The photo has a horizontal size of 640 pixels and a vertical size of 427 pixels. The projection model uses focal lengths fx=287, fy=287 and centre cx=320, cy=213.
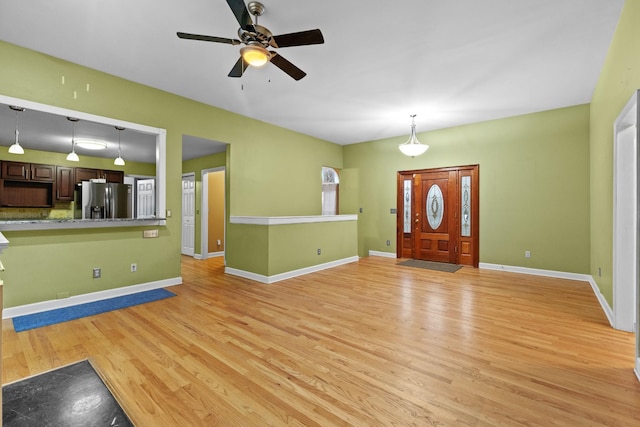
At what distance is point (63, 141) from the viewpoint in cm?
354

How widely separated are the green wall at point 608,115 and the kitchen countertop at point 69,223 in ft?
17.6

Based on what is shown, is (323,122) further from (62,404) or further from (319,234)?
(62,404)

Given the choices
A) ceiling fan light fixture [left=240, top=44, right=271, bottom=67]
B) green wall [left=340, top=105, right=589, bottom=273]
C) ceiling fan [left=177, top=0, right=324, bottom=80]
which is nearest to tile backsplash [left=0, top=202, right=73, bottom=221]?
ceiling fan [left=177, top=0, right=324, bottom=80]

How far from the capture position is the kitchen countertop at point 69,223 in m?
3.08

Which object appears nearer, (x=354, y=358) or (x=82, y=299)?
(x=354, y=358)

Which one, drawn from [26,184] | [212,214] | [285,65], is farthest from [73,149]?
[212,214]

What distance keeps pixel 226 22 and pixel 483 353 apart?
3768mm

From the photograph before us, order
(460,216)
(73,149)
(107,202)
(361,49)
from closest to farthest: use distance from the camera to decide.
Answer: (361,49), (73,149), (107,202), (460,216)

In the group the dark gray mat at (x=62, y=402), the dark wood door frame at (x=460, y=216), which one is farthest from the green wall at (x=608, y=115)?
the dark gray mat at (x=62, y=402)

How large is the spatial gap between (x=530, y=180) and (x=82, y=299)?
23.5 ft

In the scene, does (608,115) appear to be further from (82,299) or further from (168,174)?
(82,299)

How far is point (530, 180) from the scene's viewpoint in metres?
5.21

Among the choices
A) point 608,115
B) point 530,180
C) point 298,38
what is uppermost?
point 298,38

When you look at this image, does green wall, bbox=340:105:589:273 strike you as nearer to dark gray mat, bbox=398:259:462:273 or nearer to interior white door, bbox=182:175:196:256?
dark gray mat, bbox=398:259:462:273
